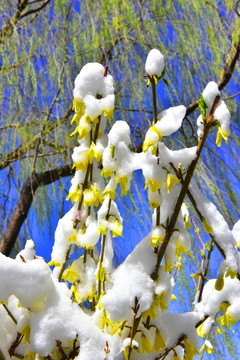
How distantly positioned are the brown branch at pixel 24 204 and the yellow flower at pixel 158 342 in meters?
1.55

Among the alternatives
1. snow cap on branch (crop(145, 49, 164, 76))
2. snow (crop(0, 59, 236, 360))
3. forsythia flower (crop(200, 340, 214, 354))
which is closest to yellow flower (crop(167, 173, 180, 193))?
snow (crop(0, 59, 236, 360))

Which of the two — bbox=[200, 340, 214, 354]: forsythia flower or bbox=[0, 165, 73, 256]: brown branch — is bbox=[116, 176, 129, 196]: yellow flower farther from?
bbox=[0, 165, 73, 256]: brown branch

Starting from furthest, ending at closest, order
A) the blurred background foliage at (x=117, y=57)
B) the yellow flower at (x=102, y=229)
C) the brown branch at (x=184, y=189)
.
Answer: the blurred background foliage at (x=117, y=57)
the yellow flower at (x=102, y=229)
the brown branch at (x=184, y=189)

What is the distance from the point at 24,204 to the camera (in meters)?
2.10

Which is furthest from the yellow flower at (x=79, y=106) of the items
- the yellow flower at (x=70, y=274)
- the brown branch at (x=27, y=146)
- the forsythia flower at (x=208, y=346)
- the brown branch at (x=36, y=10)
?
the brown branch at (x=36, y=10)

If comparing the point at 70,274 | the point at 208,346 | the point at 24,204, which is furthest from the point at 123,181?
the point at 24,204

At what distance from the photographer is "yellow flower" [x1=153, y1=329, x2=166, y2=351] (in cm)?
49

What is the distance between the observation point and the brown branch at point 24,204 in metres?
2.04

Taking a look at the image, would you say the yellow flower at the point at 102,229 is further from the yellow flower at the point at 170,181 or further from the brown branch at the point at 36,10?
the brown branch at the point at 36,10

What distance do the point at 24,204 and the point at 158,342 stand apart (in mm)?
1680

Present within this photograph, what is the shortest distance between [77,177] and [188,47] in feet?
4.16

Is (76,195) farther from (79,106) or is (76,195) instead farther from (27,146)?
(27,146)

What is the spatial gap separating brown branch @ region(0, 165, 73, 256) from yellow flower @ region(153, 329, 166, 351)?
1547 mm

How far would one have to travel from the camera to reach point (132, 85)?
1798mm
